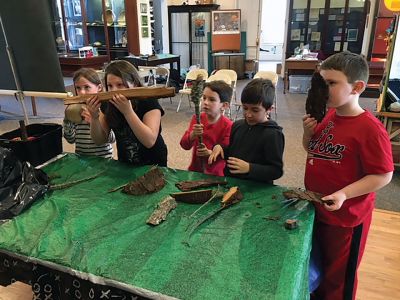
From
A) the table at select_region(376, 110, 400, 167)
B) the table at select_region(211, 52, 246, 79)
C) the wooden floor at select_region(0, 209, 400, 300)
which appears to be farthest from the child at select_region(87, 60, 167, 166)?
the table at select_region(211, 52, 246, 79)

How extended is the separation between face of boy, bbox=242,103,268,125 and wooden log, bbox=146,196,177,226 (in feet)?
1.65

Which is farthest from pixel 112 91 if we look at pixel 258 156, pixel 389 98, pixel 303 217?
pixel 389 98

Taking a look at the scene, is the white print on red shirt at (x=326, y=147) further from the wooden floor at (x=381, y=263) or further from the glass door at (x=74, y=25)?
the glass door at (x=74, y=25)

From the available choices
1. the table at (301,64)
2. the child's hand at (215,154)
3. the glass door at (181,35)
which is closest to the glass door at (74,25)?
the glass door at (181,35)

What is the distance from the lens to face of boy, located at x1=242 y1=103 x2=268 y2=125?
142 cm

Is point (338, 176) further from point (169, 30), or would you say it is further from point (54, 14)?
point (169, 30)

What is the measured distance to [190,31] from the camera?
8.69 m

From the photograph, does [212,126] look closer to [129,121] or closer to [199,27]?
[129,121]

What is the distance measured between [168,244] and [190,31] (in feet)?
27.6

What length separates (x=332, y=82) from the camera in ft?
3.84

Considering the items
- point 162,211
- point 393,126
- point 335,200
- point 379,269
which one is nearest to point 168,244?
point 162,211

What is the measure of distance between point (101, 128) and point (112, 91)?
0.27m

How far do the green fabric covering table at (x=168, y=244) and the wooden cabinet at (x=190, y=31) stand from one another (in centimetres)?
797

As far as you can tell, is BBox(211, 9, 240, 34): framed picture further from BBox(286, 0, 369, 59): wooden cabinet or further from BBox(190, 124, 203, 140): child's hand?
BBox(190, 124, 203, 140): child's hand
